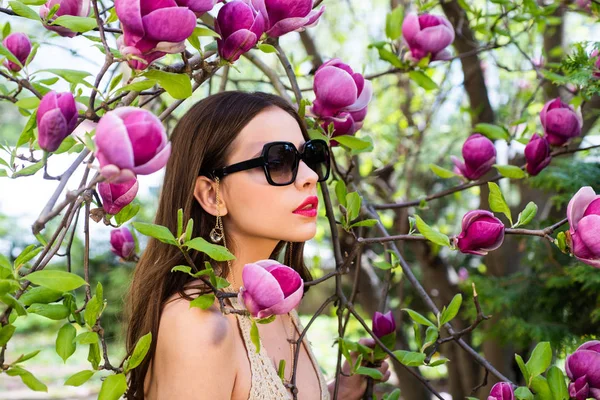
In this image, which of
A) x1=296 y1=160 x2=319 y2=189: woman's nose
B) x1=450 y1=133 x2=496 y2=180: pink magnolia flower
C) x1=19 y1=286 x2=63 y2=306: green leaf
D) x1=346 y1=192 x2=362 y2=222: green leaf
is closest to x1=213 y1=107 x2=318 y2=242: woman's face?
x1=296 y1=160 x2=319 y2=189: woman's nose

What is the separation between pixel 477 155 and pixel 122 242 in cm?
74

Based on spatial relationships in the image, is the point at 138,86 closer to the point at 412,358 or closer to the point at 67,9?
the point at 67,9

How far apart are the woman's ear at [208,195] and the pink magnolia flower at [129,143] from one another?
23.3 inches

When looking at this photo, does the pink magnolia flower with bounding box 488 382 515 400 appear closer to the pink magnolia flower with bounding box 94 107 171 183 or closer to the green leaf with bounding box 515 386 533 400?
the green leaf with bounding box 515 386 533 400

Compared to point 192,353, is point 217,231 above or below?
above

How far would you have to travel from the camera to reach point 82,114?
75 cm

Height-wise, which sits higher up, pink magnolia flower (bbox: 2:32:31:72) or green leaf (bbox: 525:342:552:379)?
pink magnolia flower (bbox: 2:32:31:72)

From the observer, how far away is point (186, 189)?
1.22 metres

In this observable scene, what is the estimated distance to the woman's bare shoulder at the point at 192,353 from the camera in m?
1.06

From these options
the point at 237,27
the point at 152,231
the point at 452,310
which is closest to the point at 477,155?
the point at 452,310

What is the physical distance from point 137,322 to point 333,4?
284 cm

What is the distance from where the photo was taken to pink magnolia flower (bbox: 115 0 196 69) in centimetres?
70

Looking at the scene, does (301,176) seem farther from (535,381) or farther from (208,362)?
(535,381)

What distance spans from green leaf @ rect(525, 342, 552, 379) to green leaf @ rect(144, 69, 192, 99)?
61cm
